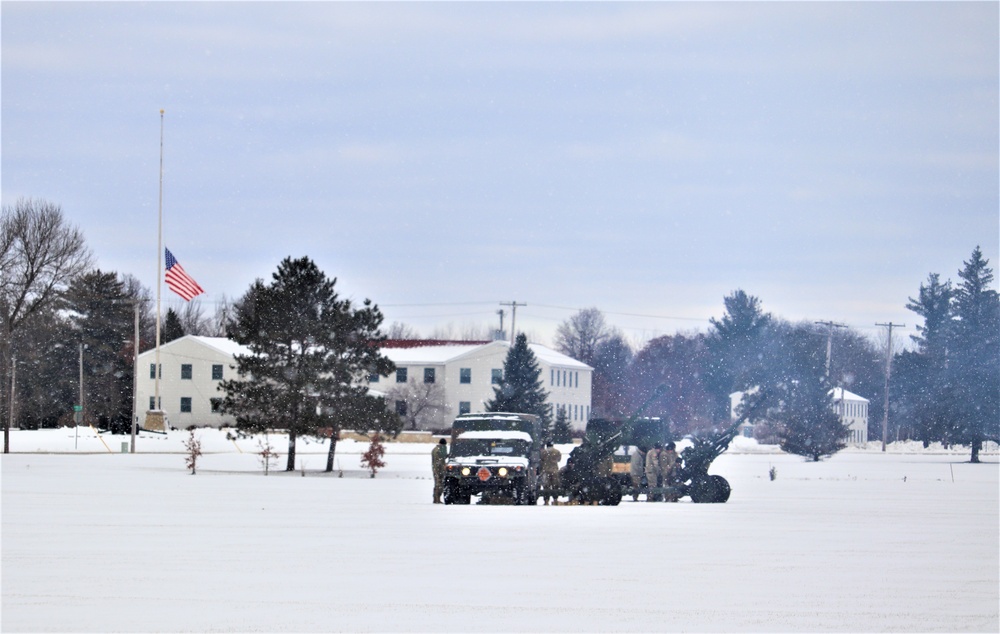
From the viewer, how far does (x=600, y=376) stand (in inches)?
5251

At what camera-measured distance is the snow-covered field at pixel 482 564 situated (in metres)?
12.9

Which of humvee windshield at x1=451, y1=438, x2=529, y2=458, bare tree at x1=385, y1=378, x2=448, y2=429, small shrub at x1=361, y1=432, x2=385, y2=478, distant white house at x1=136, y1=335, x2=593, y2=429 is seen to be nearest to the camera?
humvee windshield at x1=451, y1=438, x2=529, y2=458

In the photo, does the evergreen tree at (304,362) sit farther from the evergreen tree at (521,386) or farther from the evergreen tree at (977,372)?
the evergreen tree at (977,372)

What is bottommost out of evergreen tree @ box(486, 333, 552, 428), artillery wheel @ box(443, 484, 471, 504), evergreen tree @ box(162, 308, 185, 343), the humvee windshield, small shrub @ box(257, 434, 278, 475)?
small shrub @ box(257, 434, 278, 475)

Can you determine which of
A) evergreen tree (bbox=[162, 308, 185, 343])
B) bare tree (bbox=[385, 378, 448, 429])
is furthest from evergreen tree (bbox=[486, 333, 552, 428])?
evergreen tree (bbox=[162, 308, 185, 343])

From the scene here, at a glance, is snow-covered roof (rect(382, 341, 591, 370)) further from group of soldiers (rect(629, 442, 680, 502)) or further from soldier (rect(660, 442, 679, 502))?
soldier (rect(660, 442, 679, 502))

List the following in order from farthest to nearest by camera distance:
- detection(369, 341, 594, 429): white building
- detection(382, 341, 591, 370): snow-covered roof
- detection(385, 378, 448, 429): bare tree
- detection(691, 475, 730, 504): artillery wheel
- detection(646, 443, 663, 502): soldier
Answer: detection(382, 341, 591, 370): snow-covered roof, detection(369, 341, 594, 429): white building, detection(385, 378, 448, 429): bare tree, detection(646, 443, 663, 502): soldier, detection(691, 475, 730, 504): artillery wheel

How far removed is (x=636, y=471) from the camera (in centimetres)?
3475

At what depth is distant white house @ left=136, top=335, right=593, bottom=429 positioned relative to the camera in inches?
3816

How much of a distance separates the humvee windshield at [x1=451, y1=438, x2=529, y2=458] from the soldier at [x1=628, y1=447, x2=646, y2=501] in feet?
11.6

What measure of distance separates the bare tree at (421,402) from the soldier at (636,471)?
62.4 m

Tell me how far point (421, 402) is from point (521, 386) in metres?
24.8

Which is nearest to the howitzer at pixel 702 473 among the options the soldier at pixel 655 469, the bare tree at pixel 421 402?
the soldier at pixel 655 469

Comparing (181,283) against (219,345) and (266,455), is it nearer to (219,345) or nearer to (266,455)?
(266,455)
